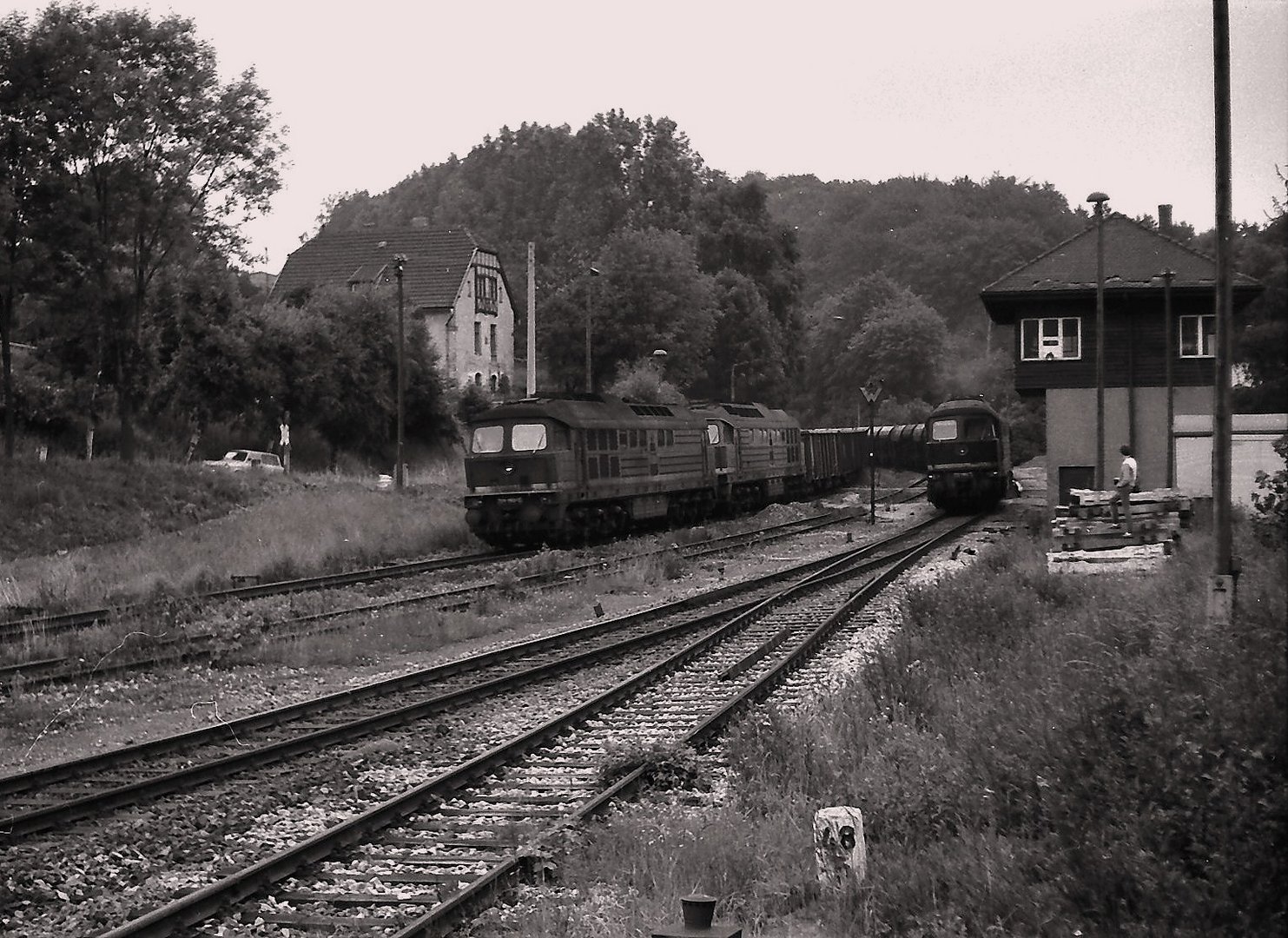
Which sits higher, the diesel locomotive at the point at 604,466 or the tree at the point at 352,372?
the tree at the point at 352,372

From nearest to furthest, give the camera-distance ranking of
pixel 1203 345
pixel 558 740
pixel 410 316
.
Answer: pixel 558 740, pixel 1203 345, pixel 410 316

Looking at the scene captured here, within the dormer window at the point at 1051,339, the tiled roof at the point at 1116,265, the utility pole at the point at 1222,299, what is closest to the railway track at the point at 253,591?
the utility pole at the point at 1222,299

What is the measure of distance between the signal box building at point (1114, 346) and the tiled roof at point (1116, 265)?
36mm

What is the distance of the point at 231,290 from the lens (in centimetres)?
4478

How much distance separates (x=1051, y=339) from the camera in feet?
135

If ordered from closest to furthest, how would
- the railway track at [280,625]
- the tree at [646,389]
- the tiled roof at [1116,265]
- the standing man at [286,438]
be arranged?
the railway track at [280,625]
the tiled roof at [1116,265]
the standing man at [286,438]
the tree at [646,389]

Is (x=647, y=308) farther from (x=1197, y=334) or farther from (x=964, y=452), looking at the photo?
(x=1197, y=334)

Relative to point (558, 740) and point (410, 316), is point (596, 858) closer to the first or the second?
point (558, 740)

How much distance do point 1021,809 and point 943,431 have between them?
115 ft

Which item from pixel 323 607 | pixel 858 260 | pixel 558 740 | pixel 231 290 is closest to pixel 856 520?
pixel 231 290

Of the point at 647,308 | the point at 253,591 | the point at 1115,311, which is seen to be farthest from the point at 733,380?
the point at 253,591

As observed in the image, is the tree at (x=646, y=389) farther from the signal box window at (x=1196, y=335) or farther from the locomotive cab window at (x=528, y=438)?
the locomotive cab window at (x=528, y=438)

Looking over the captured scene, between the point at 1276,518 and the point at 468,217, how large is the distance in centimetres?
9609

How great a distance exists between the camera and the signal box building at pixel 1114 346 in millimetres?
39312
